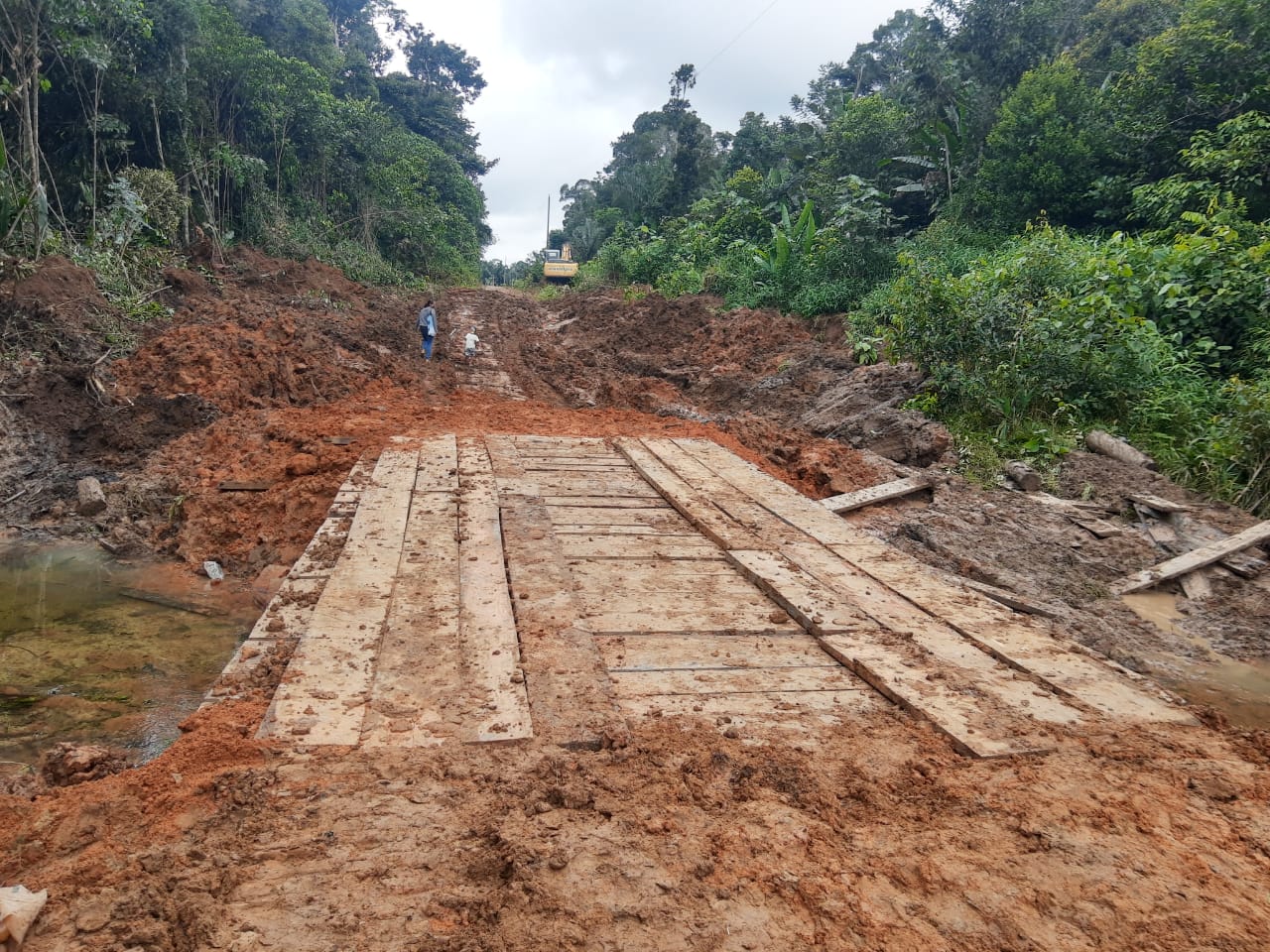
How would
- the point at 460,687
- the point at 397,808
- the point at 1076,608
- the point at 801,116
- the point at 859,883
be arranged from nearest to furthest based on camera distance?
1. the point at 859,883
2. the point at 397,808
3. the point at 460,687
4. the point at 1076,608
5. the point at 801,116

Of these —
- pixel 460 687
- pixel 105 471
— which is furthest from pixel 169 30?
pixel 460 687

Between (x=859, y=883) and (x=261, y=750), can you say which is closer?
(x=859, y=883)

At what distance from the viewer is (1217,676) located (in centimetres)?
391

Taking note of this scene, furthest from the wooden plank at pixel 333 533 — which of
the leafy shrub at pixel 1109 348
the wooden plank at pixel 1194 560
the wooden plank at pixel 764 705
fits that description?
the leafy shrub at pixel 1109 348

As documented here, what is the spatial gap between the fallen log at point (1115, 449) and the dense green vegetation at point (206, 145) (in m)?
11.3

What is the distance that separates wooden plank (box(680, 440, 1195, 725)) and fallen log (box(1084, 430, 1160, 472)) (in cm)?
323

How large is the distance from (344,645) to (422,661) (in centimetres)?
32

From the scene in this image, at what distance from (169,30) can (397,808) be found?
1563 centimetres

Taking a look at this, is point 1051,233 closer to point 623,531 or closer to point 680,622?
point 623,531

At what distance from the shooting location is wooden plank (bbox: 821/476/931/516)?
565cm

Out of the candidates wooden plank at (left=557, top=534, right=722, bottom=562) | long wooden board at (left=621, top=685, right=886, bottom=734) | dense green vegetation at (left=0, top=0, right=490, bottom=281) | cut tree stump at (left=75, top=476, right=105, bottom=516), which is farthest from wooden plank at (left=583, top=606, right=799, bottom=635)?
dense green vegetation at (left=0, top=0, right=490, bottom=281)

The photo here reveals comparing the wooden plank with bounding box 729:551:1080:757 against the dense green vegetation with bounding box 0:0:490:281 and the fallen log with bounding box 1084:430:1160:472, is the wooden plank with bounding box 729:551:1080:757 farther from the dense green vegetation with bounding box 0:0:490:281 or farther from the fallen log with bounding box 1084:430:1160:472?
the dense green vegetation with bounding box 0:0:490:281

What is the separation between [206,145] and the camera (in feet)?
48.4

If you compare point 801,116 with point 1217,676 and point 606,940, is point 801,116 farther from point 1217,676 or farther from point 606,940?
point 606,940
